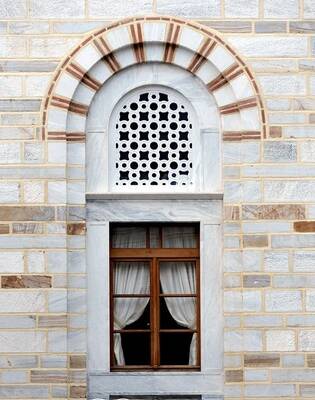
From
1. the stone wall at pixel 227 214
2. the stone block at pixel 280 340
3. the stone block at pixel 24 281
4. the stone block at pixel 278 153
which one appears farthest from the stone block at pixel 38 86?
the stone block at pixel 280 340

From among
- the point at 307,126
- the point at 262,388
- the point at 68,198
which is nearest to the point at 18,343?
the point at 68,198

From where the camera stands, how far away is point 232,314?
10.6 meters

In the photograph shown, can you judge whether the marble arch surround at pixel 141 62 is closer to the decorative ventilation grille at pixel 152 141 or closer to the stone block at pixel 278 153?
the stone block at pixel 278 153

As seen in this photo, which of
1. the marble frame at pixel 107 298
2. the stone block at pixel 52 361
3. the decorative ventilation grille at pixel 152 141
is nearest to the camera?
the stone block at pixel 52 361

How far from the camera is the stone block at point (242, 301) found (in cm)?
1053

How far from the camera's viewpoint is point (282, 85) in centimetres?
1057

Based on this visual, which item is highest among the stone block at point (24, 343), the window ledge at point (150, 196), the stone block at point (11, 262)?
the window ledge at point (150, 196)

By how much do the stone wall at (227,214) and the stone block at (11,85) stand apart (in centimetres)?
1

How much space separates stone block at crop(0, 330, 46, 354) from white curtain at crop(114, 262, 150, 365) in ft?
2.54

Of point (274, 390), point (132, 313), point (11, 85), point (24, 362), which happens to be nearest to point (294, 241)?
point (274, 390)

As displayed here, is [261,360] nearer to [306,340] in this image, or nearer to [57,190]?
[306,340]

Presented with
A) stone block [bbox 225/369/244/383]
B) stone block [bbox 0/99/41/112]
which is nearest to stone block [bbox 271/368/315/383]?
stone block [bbox 225/369/244/383]

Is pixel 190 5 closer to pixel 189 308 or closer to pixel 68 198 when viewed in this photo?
pixel 68 198

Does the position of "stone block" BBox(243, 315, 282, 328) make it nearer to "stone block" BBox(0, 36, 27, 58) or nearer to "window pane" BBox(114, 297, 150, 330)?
"window pane" BBox(114, 297, 150, 330)
